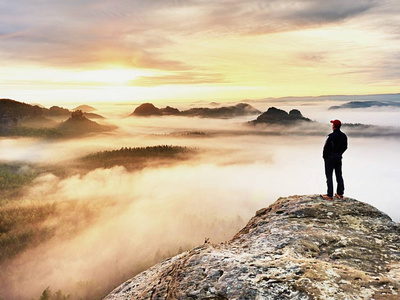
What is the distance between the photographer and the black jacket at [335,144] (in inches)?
816

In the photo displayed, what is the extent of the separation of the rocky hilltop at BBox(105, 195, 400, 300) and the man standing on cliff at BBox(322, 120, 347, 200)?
2403 millimetres

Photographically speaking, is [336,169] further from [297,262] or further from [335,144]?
[297,262]

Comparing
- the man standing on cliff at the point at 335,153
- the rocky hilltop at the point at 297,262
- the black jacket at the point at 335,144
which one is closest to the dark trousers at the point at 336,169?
the man standing on cliff at the point at 335,153

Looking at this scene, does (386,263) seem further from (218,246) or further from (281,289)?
(218,246)

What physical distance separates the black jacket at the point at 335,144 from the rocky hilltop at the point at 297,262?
12.2ft

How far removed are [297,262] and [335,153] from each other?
1132 cm

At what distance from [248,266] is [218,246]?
348cm

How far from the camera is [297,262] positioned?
11.9 meters

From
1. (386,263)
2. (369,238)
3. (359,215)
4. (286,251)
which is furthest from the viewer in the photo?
(359,215)

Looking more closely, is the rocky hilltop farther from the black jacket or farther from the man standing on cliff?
the black jacket

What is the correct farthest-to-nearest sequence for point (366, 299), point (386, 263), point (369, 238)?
point (369, 238)
point (386, 263)
point (366, 299)

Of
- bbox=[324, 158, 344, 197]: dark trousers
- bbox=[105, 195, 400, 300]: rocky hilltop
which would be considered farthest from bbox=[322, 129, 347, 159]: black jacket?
bbox=[105, 195, 400, 300]: rocky hilltop

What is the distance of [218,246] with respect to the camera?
15188 millimetres

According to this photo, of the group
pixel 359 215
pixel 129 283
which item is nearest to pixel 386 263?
pixel 359 215
